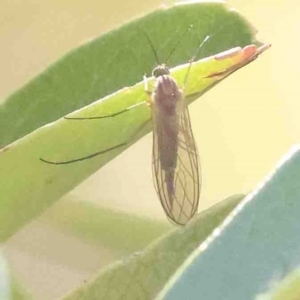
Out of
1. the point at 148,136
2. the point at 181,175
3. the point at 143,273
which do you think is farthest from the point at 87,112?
the point at 148,136

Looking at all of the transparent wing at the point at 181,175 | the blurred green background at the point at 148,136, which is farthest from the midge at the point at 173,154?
the blurred green background at the point at 148,136

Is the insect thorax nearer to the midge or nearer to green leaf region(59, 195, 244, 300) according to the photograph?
the midge

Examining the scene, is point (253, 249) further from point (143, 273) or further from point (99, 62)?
point (99, 62)

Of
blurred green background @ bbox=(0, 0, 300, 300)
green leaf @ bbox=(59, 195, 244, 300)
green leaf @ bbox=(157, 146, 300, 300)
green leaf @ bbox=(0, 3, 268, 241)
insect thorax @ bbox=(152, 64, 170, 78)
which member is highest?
green leaf @ bbox=(157, 146, 300, 300)

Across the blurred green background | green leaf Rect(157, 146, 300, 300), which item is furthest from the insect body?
green leaf Rect(157, 146, 300, 300)

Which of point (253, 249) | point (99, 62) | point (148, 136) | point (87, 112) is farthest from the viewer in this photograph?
point (148, 136)

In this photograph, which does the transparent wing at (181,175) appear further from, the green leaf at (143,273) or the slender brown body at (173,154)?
the green leaf at (143,273)

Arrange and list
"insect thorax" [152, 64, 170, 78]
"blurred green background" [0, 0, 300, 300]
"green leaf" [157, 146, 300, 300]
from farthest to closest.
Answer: "blurred green background" [0, 0, 300, 300] → "insect thorax" [152, 64, 170, 78] → "green leaf" [157, 146, 300, 300]
